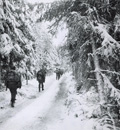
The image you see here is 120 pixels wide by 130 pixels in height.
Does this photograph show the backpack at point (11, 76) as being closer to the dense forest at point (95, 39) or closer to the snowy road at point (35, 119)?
the snowy road at point (35, 119)

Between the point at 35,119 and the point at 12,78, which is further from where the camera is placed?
the point at 12,78

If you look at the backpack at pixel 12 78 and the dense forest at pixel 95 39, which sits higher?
the dense forest at pixel 95 39

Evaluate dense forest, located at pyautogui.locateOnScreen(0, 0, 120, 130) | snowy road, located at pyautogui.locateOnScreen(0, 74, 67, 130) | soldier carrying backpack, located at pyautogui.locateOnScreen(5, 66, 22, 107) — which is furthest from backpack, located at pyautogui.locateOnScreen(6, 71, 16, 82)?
dense forest, located at pyautogui.locateOnScreen(0, 0, 120, 130)

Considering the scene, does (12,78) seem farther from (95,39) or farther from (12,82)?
(95,39)

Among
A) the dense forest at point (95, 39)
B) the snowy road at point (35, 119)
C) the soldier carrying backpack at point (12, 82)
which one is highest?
the dense forest at point (95, 39)

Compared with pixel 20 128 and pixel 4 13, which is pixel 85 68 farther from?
pixel 4 13

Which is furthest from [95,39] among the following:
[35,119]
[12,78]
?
[12,78]

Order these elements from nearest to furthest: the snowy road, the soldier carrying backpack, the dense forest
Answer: the dense forest < the snowy road < the soldier carrying backpack

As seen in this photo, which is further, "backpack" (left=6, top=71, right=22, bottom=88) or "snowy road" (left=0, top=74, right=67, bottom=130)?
"backpack" (left=6, top=71, right=22, bottom=88)

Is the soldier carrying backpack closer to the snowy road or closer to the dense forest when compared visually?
the snowy road

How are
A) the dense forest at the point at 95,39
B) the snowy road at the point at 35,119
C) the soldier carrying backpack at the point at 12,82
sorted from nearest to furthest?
the dense forest at the point at 95,39, the snowy road at the point at 35,119, the soldier carrying backpack at the point at 12,82

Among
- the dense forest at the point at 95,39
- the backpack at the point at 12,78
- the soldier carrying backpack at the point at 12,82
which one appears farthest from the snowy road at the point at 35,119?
the dense forest at the point at 95,39

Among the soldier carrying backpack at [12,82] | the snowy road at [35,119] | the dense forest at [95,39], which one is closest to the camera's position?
the dense forest at [95,39]

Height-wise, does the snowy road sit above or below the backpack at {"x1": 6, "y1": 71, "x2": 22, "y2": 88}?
below
